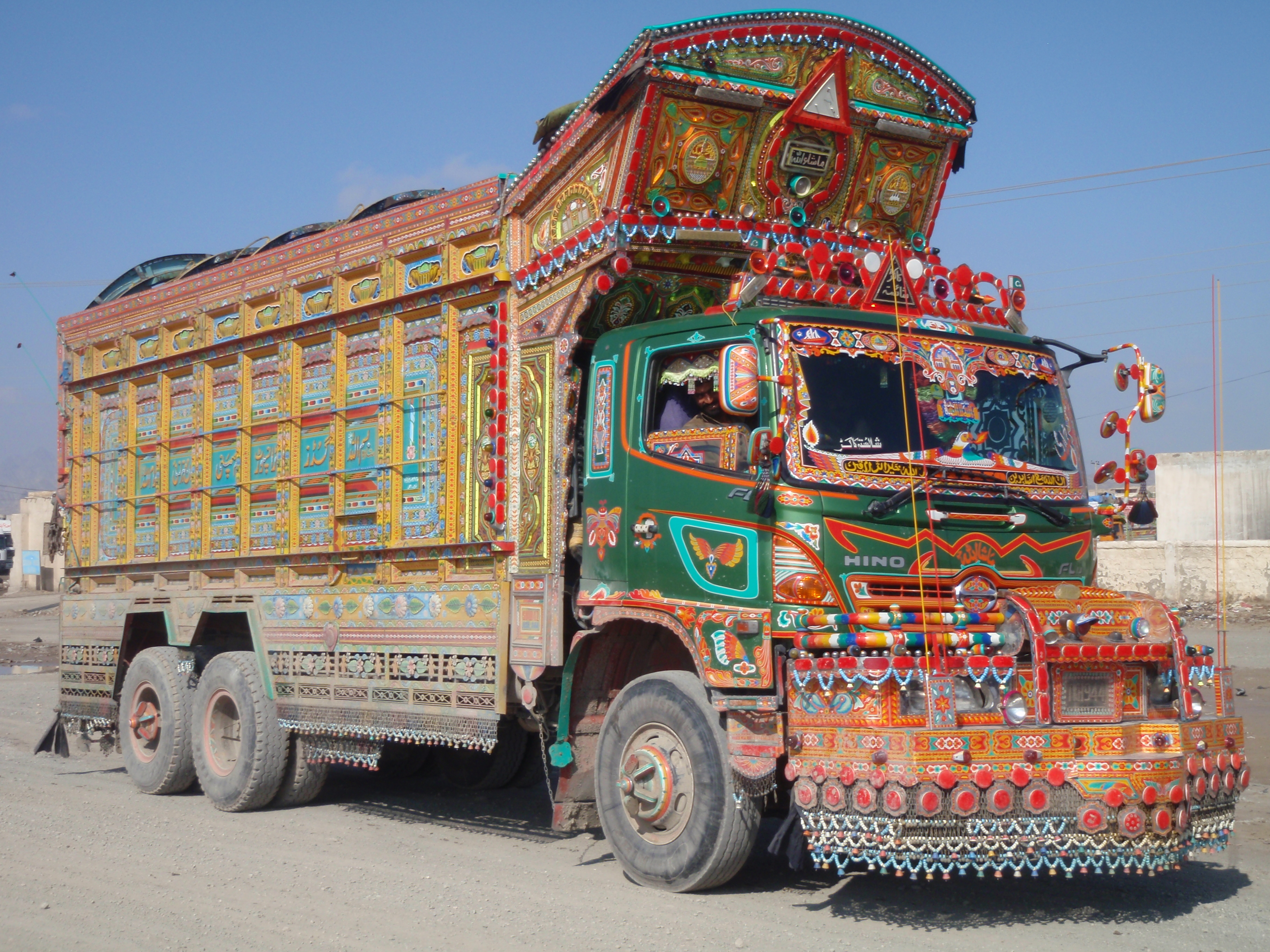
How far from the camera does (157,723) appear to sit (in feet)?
34.9

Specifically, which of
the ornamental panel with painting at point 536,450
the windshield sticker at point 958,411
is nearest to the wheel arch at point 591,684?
the ornamental panel with painting at point 536,450

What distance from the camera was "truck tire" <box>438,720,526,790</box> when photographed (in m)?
10.2

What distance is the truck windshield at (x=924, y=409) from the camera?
6.24 metres

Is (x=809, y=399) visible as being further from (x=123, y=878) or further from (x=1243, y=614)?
(x=1243, y=614)

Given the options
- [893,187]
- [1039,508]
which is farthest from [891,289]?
[1039,508]

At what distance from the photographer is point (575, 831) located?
333 inches

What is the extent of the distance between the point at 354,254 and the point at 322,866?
4.20m

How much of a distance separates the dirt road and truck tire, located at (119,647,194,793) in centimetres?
119

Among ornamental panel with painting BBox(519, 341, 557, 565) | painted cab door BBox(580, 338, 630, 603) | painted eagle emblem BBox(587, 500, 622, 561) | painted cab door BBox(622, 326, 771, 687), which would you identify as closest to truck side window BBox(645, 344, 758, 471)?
painted cab door BBox(622, 326, 771, 687)

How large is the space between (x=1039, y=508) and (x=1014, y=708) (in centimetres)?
135

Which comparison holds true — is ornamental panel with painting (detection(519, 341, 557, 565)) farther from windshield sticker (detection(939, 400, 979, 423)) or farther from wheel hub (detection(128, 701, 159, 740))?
wheel hub (detection(128, 701, 159, 740))

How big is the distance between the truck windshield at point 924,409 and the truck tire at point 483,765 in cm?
464

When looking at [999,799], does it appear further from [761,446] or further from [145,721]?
[145,721]

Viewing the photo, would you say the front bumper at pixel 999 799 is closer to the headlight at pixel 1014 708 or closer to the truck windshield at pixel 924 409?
the headlight at pixel 1014 708
